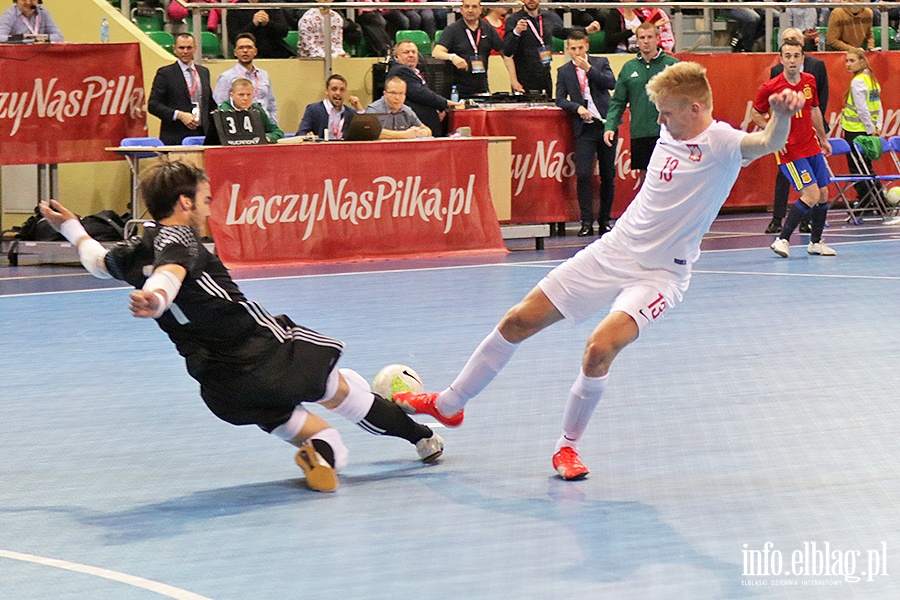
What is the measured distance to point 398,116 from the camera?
15.4 metres

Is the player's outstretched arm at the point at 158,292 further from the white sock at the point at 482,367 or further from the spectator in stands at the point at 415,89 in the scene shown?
the spectator in stands at the point at 415,89

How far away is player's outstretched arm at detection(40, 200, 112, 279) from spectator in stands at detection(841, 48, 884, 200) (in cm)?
1422

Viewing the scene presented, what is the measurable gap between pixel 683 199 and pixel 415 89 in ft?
33.7

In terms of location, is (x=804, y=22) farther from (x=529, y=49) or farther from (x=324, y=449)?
(x=324, y=449)

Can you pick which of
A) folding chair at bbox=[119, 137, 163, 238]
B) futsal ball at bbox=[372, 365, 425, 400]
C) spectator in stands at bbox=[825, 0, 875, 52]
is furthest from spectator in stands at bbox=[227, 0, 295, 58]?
futsal ball at bbox=[372, 365, 425, 400]

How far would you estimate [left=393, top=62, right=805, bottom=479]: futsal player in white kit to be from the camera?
5.82 m

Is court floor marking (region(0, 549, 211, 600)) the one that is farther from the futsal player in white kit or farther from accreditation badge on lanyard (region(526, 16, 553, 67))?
accreditation badge on lanyard (region(526, 16, 553, 67))

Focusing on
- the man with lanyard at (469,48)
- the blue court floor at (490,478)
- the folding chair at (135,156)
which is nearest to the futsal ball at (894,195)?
the man with lanyard at (469,48)

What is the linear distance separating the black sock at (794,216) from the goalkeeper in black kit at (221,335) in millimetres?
9232

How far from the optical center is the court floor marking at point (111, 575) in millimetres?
4391

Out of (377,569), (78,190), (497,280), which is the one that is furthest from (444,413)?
(78,190)

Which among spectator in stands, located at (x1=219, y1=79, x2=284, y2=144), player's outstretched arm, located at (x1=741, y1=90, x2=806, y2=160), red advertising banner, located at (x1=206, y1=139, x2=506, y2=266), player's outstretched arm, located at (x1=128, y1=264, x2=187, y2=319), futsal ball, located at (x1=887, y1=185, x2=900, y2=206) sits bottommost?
futsal ball, located at (x1=887, y1=185, x2=900, y2=206)

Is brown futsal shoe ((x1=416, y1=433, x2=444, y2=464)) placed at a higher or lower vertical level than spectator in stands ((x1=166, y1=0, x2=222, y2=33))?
lower

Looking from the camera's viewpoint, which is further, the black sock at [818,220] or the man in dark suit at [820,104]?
the man in dark suit at [820,104]
